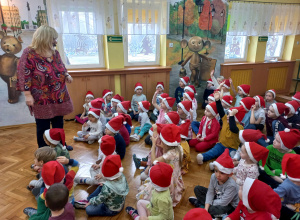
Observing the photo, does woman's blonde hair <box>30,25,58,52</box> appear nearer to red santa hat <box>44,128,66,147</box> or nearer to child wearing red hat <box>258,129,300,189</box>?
red santa hat <box>44,128,66,147</box>

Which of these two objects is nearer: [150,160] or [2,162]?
[150,160]

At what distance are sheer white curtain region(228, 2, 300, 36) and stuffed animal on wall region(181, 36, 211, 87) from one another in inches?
34.0

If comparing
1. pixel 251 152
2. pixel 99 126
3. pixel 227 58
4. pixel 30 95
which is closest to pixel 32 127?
pixel 99 126

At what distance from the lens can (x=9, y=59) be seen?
3.94 metres

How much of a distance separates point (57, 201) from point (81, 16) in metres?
3.88

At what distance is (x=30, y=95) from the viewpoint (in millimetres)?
2236

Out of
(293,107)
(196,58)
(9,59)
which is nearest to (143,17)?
(196,58)

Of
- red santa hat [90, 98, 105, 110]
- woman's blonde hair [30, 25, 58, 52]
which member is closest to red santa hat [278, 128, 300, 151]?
woman's blonde hair [30, 25, 58, 52]

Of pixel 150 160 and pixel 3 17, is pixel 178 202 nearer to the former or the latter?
pixel 150 160

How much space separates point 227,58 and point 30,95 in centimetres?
539

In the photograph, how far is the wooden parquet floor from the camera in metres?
2.13

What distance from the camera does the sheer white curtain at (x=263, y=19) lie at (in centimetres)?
551

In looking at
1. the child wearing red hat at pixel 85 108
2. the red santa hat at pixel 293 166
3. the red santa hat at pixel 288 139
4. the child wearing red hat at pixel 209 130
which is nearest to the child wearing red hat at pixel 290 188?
the red santa hat at pixel 293 166

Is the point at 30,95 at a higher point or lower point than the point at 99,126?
higher
